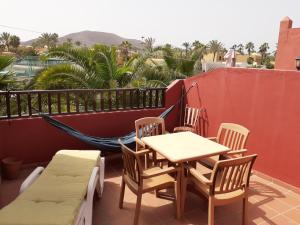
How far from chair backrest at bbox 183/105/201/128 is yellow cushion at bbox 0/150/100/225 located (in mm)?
2420

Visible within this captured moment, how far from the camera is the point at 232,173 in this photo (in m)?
2.49

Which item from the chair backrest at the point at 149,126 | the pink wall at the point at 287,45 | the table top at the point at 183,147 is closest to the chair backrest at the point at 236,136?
the table top at the point at 183,147

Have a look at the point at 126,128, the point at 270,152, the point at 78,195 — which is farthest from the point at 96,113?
the point at 270,152

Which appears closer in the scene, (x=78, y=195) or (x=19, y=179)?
(x=78, y=195)

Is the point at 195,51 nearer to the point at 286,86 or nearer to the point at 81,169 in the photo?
the point at 286,86

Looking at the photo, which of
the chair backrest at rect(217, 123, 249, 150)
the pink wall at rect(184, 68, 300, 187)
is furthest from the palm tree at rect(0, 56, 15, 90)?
the chair backrest at rect(217, 123, 249, 150)

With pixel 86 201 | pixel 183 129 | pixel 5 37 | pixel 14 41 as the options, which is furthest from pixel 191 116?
pixel 5 37

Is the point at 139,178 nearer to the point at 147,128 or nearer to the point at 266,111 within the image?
the point at 147,128

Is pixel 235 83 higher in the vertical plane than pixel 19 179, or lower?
higher

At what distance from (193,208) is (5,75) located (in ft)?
12.6

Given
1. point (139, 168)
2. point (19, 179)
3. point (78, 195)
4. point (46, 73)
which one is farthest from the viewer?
point (46, 73)

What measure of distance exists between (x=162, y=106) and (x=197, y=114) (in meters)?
0.71

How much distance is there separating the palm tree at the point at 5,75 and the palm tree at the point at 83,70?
3.92ft

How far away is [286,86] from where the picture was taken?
3.62 metres
